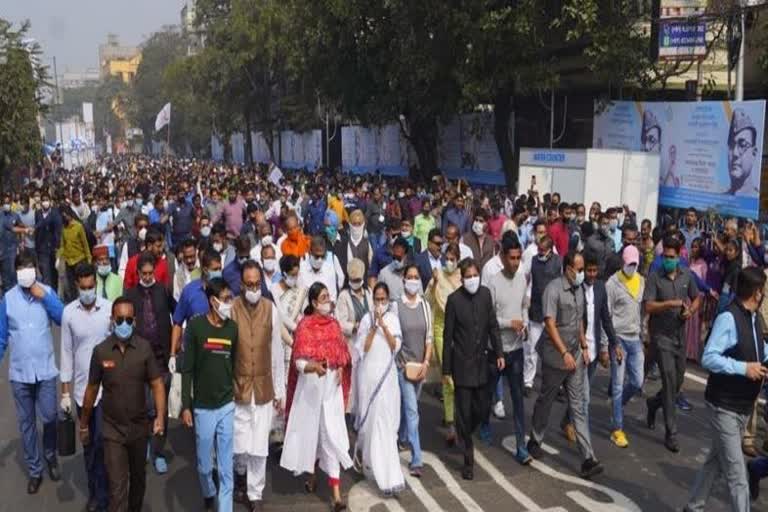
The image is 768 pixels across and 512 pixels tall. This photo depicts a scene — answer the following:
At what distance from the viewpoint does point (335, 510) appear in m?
6.39

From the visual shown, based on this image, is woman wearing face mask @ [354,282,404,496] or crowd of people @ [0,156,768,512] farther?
woman wearing face mask @ [354,282,404,496]

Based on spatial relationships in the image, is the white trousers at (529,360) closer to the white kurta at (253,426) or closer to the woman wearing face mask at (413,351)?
the woman wearing face mask at (413,351)

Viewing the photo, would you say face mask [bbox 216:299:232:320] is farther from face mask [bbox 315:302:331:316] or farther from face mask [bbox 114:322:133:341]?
face mask [bbox 315:302:331:316]

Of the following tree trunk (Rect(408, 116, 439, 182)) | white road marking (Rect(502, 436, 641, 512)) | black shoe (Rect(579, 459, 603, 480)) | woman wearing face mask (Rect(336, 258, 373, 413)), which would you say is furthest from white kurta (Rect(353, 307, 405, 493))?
tree trunk (Rect(408, 116, 439, 182))

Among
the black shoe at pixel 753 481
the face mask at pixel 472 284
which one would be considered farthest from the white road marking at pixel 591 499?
the face mask at pixel 472 284

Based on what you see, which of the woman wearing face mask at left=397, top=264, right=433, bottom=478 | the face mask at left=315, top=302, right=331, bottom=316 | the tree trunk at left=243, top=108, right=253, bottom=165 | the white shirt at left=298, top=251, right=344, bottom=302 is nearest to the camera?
the face mask at left=315, top=302, right=331, bottom=316

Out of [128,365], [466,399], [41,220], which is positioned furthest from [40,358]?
[41,220]

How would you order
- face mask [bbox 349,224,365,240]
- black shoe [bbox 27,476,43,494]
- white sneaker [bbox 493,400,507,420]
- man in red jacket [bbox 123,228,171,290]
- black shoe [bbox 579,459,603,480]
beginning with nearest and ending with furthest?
black shoe [bbox 27,476,43,494] < black shoe [bbox 579,459,603,480] < man in red jacket [bbox 123,228,171,290] < white sneaker [bbox 493,400,507,420] < face mask [bbox 349,224,365,240]

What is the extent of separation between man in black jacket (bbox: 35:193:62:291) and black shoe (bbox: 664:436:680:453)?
34.7 feet

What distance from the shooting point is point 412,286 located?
7.22 meters

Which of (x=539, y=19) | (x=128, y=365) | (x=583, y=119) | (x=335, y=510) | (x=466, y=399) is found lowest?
(x=335, y=510)

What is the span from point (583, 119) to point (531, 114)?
238cm

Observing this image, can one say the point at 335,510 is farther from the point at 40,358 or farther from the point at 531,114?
the point at 531,114

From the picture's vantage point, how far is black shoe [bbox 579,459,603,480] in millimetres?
7000
